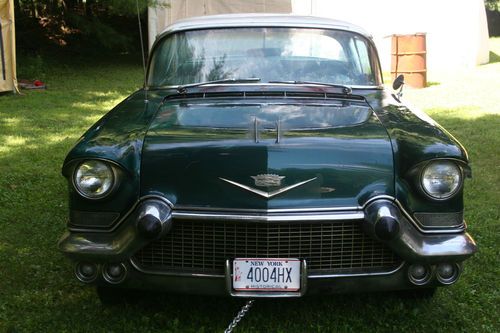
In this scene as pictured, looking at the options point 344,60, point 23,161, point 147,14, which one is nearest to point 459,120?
point 344,60

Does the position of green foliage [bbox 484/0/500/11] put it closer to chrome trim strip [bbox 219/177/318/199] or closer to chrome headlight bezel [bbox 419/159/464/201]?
chrome headlight bezel [bbox 419/159/464/201]

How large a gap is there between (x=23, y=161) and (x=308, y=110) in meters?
4.26

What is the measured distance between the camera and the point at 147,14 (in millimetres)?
15727

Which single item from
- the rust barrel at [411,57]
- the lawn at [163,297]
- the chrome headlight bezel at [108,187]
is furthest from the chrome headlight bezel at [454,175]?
the rust barrel at [411,57]

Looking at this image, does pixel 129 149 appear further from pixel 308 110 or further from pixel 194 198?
pixel 308 110

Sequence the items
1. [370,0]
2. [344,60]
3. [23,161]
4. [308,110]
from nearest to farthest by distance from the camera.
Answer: [308,110]
[344,60]
[23,161]
[370,0]

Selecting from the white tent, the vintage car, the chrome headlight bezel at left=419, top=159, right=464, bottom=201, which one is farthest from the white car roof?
the white tent

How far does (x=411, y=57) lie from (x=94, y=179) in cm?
1027

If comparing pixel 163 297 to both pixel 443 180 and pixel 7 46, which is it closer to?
pixel 443 180

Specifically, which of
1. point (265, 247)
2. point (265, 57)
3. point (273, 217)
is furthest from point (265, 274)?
point (265, 57)

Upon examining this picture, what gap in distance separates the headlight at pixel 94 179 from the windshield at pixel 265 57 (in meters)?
1.29

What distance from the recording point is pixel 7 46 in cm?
1066

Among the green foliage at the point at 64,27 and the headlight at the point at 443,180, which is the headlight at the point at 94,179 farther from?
the green foliage at the point at 64,27

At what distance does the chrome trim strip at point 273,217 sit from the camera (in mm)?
2539
